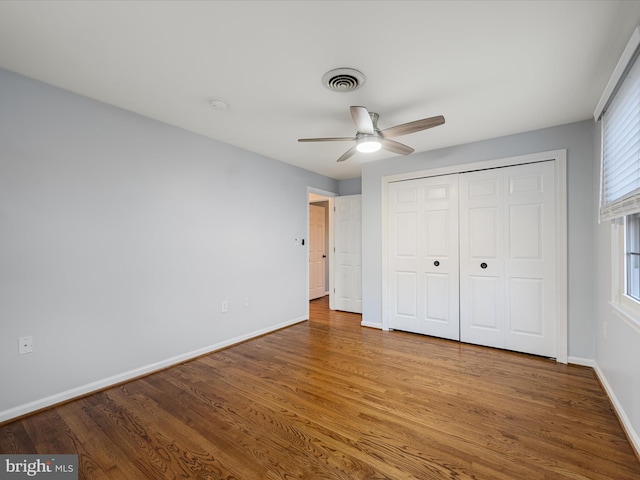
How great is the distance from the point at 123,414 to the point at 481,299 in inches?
140

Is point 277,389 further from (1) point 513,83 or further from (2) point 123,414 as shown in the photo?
(1) point 513,83

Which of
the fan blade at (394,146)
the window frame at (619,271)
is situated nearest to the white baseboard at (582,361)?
the window frame at (619,271)

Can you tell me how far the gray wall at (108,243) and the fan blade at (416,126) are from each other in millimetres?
1977

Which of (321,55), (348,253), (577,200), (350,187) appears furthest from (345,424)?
(350,187)

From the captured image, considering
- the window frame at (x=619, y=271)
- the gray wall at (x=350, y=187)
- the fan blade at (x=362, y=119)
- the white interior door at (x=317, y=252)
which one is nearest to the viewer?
the window frame at (x=619, y=271)

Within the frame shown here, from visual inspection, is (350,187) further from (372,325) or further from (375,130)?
(375,130)

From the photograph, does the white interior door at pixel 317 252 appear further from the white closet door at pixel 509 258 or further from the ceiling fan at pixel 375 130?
the ceiling fan at pixel 375 130

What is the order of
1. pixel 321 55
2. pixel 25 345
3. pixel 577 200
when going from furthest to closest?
pixel 577 200 → pixel 25 345 → pixel 321 55

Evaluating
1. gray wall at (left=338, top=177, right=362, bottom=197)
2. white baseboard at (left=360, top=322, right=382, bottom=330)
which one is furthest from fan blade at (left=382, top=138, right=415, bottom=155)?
white baseboard at (left=360, top=322, right=382, bottom=330)

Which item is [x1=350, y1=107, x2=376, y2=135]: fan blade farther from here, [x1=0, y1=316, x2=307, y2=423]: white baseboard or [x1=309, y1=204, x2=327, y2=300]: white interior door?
[x1=309, y1=204, x2=327, y2=300]: white interior door

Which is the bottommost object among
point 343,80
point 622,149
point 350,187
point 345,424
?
point 345,424

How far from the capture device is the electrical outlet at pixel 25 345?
203cm

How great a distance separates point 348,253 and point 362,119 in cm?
312

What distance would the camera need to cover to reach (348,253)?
5.07 meters
